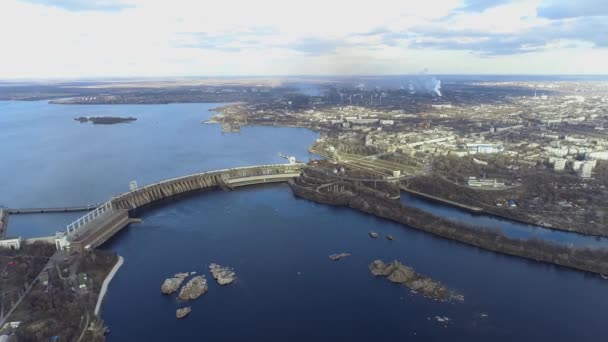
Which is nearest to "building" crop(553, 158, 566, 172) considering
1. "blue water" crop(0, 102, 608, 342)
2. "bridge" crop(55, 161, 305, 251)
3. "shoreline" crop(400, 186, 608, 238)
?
"shoreline" crop(400, 186, 608, 238)

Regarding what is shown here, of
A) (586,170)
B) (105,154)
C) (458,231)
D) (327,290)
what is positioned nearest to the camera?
(327,290)

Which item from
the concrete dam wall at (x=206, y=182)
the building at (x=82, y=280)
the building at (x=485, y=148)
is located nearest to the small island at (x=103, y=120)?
the concrete dam wall at (x=206, y=182)

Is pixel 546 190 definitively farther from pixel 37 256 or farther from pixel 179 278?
pixel 37 256

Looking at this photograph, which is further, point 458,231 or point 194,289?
→ point 458,231

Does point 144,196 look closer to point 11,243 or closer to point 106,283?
point 11,243

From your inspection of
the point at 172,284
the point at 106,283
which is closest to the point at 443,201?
the point at 172,284


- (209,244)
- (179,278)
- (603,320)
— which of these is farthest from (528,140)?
(179,278)

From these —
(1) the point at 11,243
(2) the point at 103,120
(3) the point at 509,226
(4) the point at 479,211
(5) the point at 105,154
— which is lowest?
(3) the point at 509,226
